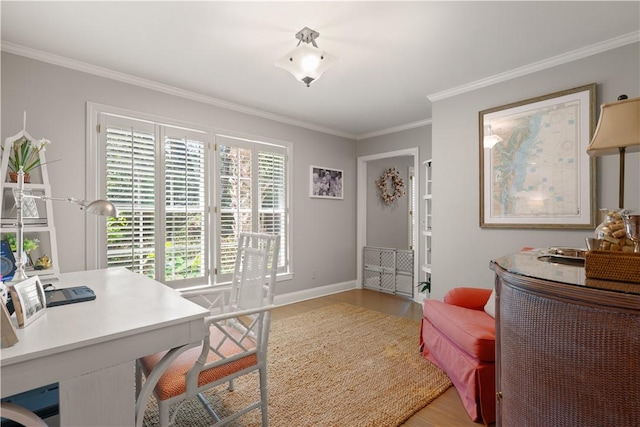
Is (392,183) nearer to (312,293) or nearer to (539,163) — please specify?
(312,293)

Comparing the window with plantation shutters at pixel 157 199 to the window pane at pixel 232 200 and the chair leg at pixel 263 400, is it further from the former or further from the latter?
the chair leg at pixel 263 400

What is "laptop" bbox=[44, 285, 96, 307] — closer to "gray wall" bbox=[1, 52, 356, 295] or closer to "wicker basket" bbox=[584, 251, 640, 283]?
"gray wall" bbox=[1, 52, 356, 295]

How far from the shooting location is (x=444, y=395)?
6.90 ft

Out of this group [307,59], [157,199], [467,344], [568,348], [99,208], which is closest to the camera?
[568,348]

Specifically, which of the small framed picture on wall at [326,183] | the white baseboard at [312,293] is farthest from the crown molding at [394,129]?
the white baseboard at [312,293]

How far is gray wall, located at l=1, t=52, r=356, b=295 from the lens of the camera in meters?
2.48

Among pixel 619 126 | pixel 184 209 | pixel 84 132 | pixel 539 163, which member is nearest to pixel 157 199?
pixel 184 209

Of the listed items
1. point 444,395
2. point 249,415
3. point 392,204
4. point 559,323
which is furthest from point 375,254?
point 559,323

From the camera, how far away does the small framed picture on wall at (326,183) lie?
457cm

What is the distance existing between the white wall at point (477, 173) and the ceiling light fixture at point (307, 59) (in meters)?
1.71

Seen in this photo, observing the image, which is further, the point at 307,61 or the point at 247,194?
the point at 247,194

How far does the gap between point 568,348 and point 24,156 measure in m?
3.27

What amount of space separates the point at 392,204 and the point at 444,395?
4019 mm

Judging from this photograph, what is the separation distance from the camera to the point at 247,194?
386cm
